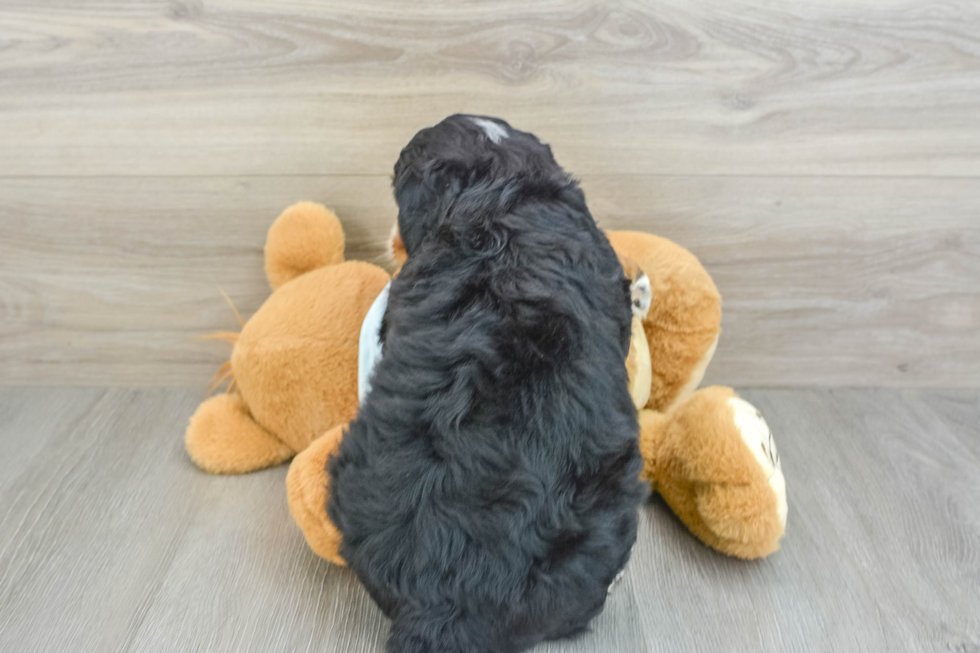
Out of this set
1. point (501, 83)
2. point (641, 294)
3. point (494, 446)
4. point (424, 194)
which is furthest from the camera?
point (501, 83)

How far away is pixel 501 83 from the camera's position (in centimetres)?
83

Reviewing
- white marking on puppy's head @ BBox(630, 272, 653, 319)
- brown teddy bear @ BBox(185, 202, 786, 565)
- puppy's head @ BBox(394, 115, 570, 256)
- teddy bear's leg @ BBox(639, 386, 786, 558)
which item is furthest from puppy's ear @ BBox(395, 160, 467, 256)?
teddy bear's leg @ BBox(639, 386, 786, 558)

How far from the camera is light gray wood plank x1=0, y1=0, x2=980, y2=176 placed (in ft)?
2.64

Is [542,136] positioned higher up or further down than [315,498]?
higher up

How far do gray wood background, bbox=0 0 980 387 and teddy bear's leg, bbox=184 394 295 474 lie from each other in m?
0.18

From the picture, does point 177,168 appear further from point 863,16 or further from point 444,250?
point 863,16

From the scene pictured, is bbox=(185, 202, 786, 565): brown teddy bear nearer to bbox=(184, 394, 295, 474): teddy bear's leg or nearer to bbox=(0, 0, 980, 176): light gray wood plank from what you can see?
bbox=(184, 394, 295, 474): teddy bear's leg

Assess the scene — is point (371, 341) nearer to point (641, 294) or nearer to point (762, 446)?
point (641, 294)

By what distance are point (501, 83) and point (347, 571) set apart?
2.01ft

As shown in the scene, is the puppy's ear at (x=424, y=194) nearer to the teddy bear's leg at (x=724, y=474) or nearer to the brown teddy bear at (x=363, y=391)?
the brown teddy bear at (x=363, y=391)

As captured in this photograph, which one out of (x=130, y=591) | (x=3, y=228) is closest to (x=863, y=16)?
(x=130, y=591)

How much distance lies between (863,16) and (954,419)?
0.58 metres

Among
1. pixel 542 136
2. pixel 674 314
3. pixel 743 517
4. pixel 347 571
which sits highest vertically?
pixel 542 136

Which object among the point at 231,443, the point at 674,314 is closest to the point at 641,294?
the point at 674,314
